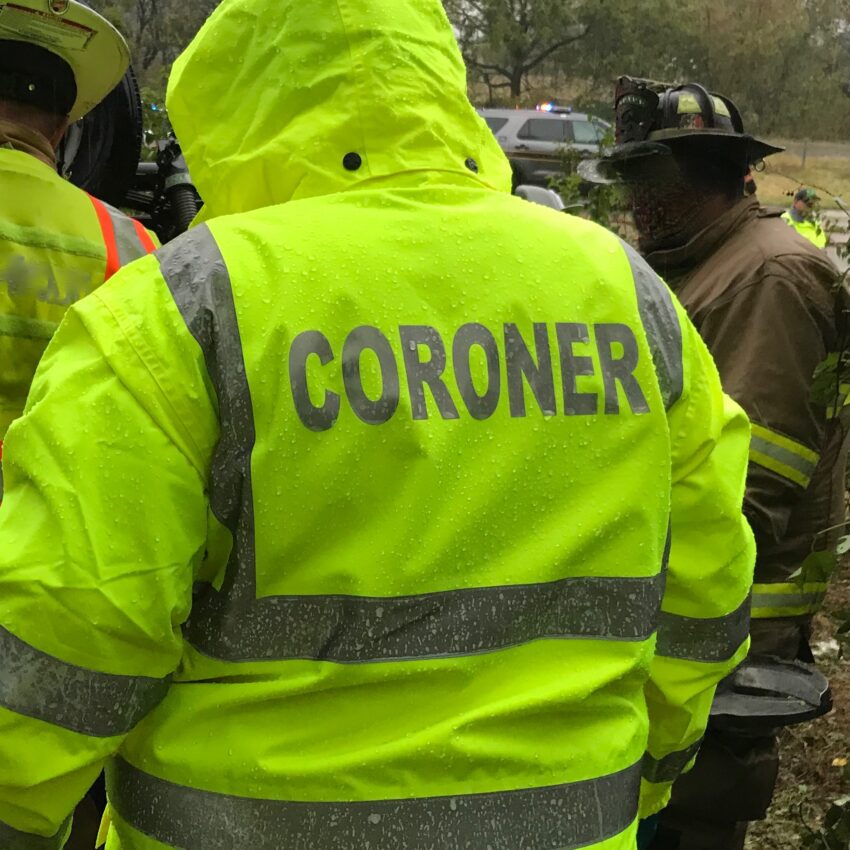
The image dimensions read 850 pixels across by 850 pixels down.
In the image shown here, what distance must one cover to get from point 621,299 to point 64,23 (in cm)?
182

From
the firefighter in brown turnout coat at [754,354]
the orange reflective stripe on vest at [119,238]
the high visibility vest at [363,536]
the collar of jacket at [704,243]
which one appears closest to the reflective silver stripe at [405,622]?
the high visibility vest at [363,536]

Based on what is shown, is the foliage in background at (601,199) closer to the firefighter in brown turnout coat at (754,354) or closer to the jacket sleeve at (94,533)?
the firefighter in brown turnout coat at (754,354)

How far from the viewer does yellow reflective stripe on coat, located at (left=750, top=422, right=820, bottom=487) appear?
92.9 inches

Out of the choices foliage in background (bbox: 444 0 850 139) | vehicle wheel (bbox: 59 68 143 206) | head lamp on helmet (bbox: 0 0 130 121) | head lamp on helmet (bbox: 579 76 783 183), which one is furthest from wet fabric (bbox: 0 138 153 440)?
foliage in background (bbox: 444 0 850 139)

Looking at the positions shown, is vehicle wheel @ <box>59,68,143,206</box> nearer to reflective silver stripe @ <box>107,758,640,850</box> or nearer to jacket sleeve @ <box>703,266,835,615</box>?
jacket sleeve @ <box>703,266,835,615</box>

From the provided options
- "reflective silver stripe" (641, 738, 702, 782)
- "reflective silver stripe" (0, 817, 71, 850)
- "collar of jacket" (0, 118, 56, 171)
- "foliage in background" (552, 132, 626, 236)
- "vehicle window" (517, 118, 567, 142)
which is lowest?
"vehicle window" (517, 118, 567, 142)

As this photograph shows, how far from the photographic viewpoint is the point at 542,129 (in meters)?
16.9

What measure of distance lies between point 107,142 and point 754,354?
7.16 feet

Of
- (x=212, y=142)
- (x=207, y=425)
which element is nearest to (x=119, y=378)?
(x=207, y=425)

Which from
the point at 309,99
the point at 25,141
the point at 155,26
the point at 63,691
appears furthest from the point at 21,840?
the point at 155,26

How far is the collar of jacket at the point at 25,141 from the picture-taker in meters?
2.44

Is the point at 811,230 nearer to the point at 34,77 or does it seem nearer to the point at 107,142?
the point at 107,142

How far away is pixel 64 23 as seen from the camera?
2.51 meters

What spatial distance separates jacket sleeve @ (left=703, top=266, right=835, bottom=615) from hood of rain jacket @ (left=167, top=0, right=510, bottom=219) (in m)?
1.22
